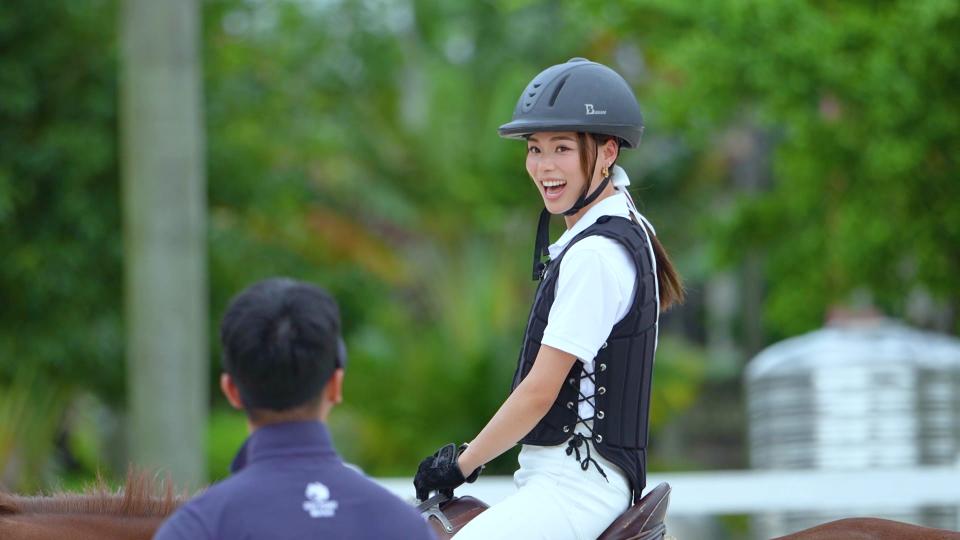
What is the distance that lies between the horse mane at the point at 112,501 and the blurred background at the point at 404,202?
717 cm

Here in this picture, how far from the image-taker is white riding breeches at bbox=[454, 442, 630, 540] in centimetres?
353

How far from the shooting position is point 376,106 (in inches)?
886

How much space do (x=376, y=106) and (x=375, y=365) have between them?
6.35 m

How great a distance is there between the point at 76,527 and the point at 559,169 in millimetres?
1489

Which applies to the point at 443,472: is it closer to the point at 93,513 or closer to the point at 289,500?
the point at 93,513

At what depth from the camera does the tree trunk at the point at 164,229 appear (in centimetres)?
1105

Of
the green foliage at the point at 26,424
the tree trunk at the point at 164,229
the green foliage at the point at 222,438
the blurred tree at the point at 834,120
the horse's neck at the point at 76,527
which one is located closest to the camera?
the horse's neck at the point at 76,527

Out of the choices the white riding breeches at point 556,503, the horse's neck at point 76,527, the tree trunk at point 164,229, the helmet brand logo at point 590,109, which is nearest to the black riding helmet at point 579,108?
the helmet brand logo at point 590,109

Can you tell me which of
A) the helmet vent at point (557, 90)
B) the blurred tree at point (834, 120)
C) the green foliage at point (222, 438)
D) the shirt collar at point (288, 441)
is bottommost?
the green foliage at point (222, 438)

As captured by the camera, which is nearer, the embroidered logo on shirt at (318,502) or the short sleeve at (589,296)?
the embroidered logo on shirt at (318,502)

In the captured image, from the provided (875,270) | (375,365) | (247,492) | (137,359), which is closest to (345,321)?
(375,365)

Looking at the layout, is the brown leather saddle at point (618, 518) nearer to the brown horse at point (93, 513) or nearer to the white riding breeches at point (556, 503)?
the white riding breeches at point (556, 503)

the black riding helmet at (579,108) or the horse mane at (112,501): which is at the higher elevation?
the black riding helmet at (579,108)

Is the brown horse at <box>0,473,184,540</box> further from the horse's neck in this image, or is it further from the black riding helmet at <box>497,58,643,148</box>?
the black riding helmet at <box>497,58,643,148</box>
